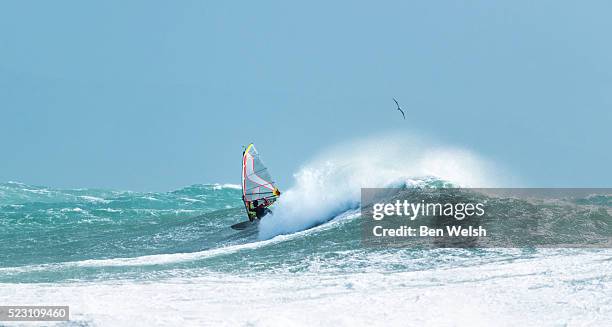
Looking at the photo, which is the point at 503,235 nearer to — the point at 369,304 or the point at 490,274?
the point at 490,274

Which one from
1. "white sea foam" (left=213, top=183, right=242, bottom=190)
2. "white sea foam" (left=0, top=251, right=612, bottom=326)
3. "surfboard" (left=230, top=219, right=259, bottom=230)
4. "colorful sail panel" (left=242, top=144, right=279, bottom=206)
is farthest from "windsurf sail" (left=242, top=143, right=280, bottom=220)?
"white sea foam" (left=213, top=183, right=242, bottom=190)

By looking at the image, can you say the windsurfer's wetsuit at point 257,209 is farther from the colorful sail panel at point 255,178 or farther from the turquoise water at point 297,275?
the turquoise water at point 297,275

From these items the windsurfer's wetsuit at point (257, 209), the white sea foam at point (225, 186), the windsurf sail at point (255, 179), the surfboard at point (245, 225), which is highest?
the white sea foam at point (225, 186)

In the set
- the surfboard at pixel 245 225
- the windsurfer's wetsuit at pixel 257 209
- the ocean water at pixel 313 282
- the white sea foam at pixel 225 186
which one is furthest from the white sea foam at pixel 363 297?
the white sea foam at pixel 225 186

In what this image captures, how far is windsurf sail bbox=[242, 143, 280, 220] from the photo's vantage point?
98.4 feet

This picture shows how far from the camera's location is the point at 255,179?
30078mm

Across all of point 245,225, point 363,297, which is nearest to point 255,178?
point 245,225

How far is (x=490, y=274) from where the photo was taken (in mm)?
13609

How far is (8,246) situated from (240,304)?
18.2 m

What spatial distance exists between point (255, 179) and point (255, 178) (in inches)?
1.9

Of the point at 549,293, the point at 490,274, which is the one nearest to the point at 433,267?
the point at 490,274

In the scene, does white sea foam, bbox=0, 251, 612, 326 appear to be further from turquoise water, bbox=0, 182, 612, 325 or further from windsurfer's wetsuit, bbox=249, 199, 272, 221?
windsurfer's wetsuit, bbox=249, 199, 272, 221

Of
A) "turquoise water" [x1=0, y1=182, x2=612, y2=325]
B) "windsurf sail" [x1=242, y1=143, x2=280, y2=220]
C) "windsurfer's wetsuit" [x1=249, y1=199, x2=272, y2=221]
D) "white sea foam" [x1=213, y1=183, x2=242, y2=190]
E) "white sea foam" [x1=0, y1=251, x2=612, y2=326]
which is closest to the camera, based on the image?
"white sea foam" [x1=0, y1=251, x2=612, y2=326]

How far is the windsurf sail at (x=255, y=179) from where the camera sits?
2998cm
